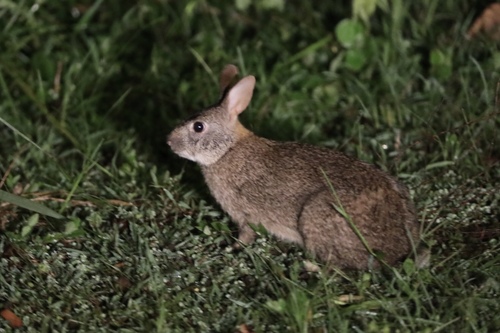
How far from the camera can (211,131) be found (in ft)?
16.7

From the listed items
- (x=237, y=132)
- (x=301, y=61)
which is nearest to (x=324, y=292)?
(x=237, y=132)

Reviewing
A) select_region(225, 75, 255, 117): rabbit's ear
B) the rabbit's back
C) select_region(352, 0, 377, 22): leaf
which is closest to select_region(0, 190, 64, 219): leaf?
the rabbit's back

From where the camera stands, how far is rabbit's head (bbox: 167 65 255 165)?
5.09 m

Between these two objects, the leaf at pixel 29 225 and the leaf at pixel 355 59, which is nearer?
the leaf at pixel 29 225

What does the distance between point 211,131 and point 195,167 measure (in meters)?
0.67

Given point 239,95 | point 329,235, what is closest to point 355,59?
point 239,95

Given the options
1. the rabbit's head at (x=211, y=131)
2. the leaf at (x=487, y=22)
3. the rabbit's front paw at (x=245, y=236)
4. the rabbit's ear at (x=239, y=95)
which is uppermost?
the rabbit's ear at (x=239, y=95)

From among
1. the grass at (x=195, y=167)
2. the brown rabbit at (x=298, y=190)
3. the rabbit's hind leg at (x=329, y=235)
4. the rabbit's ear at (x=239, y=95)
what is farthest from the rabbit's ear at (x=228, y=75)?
the rabbit's hind leg at (x=329, y=235)

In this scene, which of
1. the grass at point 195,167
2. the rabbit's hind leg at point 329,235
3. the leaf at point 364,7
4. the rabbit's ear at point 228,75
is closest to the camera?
the grass at point 195,167

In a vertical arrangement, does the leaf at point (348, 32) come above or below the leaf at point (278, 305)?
above

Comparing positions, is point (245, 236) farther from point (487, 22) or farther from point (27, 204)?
point (487, 22)

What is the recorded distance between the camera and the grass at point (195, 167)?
4418mm

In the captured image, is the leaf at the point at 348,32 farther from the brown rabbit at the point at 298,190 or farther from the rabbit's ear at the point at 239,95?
the rabbit's ear at the point at 239,95

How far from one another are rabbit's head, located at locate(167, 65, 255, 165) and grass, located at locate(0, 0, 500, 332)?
0.32 meters
